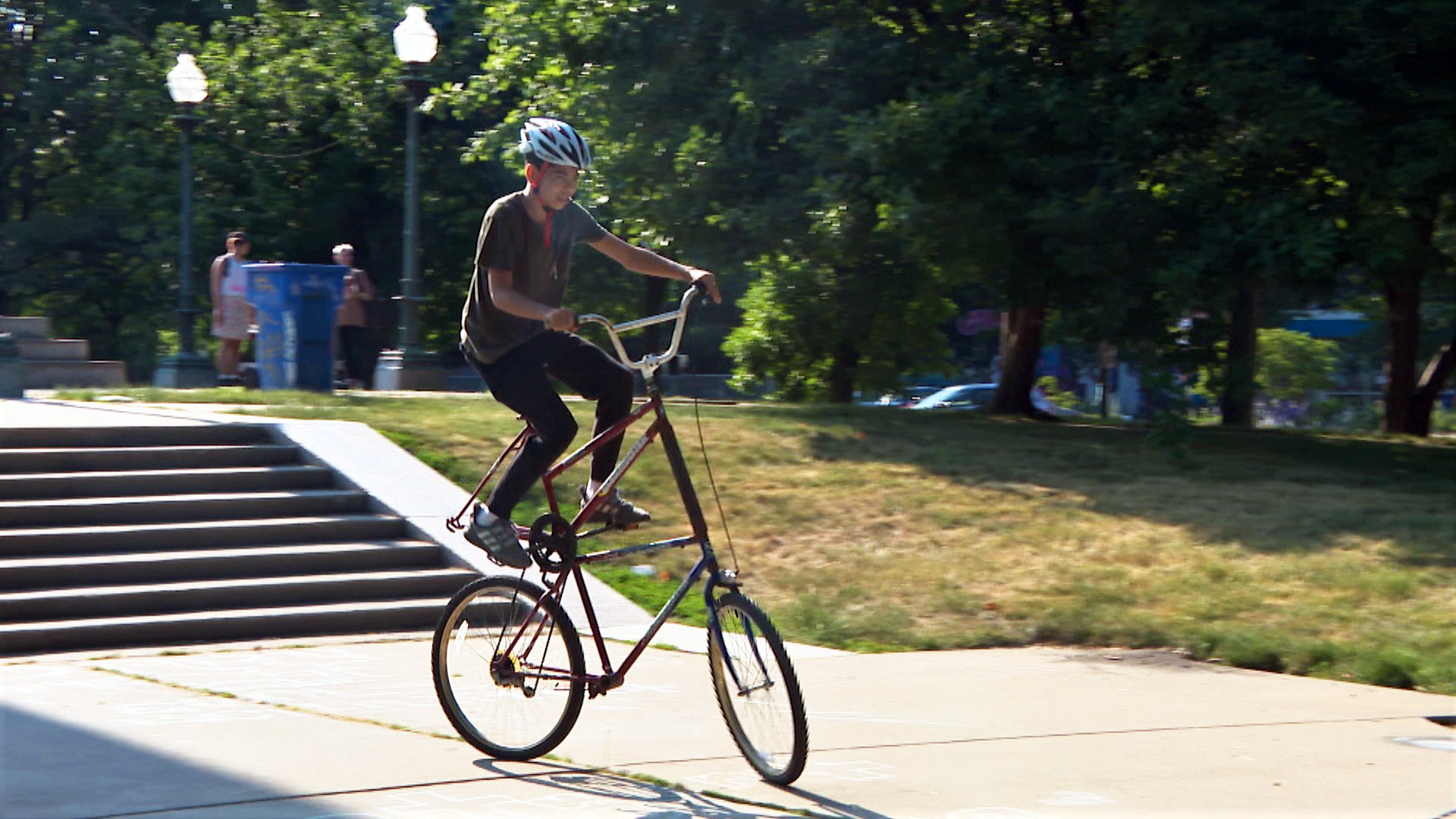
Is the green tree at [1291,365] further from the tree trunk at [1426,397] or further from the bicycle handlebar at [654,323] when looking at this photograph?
the bicycle handlebar at [654,323]

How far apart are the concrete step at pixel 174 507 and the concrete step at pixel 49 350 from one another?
11.2m

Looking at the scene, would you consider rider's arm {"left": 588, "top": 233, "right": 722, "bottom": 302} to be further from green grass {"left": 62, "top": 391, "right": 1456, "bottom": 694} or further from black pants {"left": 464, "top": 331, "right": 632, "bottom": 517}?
green grass {"left": 62, "top": 391, "right": 1456, "bottom": 694}

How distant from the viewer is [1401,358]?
75.8 ft

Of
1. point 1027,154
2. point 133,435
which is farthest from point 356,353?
point 133,435

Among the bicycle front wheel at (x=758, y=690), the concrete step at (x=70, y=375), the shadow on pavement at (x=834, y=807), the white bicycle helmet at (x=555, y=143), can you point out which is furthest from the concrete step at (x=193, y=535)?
the concrete step at (x=70, y=375)

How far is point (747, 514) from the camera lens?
11.3 meters

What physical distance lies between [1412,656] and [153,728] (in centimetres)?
538

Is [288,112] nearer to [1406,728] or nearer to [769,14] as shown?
[769,14]

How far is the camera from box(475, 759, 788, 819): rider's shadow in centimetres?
500

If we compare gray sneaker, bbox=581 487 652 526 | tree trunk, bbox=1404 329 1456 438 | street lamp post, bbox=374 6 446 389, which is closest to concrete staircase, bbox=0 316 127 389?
street lamp post, bbox=374 6 446 389

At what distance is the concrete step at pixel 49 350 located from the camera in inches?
808

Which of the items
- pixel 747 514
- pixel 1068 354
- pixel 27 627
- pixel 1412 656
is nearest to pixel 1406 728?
pixel 1412 656

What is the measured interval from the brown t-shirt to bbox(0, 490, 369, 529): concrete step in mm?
4609

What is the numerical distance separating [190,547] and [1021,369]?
10.9 metres
